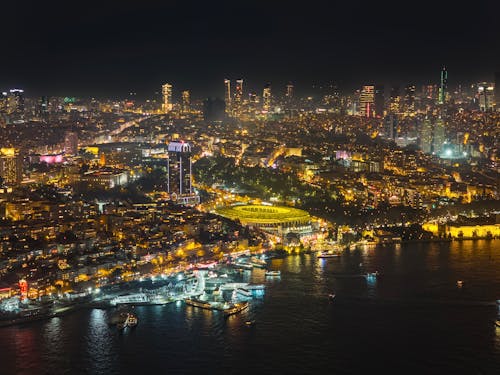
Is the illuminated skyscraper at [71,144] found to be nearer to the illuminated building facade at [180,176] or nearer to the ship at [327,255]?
the illuminated building facade at [180,176]

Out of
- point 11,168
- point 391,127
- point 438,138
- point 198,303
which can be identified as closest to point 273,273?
point 198,303

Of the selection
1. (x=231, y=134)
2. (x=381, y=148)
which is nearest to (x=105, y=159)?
(x=231, y=134)

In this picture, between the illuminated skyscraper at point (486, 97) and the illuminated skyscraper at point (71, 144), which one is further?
the illuminated skyscraper at point (486, 97)

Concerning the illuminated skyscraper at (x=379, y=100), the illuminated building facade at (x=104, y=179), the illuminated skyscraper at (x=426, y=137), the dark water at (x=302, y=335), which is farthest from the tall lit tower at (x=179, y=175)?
the illuminated skyscraper at (x=379, y=100)

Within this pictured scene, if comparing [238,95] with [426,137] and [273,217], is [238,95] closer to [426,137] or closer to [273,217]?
[426,137]

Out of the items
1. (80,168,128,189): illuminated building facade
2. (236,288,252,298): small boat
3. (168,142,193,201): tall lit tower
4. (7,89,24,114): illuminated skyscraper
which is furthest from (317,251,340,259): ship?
(7,89,24,114): illuminated skyscraper

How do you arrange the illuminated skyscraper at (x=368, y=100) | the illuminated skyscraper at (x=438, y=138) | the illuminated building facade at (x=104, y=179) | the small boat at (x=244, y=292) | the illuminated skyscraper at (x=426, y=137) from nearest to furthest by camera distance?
1. the small boat at (x=244, y=292)
2. the illuminated building facade at (x=104, y=179)
3. the illuminated skyscraper at (x=438, y=138)
4. the illuminated skyscraper at (x=426, y=137)
5. the illuminated skyscraper at (x=368, y=100)
